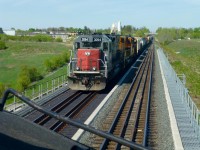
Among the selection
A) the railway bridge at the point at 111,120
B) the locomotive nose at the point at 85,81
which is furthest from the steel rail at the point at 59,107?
the locomotive nose at the point at 85,81

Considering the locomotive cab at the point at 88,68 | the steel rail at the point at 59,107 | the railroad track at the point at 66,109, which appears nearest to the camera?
the railroad track at the point at 66,109

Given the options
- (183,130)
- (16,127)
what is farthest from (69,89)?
(16,127)

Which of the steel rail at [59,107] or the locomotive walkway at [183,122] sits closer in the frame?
the locomotive walkway at [183,122]

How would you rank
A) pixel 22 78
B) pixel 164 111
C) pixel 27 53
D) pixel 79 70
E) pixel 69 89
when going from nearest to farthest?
pixel 164 111 < pixel 79 70 < pixel 69 89 < pixel 22 78 < pixel 27 53

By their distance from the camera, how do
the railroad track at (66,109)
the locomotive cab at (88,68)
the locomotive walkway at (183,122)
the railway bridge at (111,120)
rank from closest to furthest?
the railway bridge at (111,120), the locomotive walkway at (183,122), the railroad track at (66,109), the locomotive cab at (88,68)

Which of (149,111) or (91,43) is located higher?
(91,43)

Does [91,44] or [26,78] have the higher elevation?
[91,44]

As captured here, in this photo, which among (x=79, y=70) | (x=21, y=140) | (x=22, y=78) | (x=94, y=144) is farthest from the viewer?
(x=22, y=78)

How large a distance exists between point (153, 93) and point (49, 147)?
76.1 feet

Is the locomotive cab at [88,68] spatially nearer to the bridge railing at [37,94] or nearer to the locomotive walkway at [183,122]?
the bridge railing at [37,94]

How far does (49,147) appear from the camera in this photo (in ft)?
7.29

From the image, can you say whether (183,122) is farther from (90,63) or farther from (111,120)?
(90,63)

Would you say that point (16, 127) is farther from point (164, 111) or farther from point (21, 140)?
point (164, 111)

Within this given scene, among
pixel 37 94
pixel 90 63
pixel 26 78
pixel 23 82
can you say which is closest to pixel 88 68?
pixel 90 63
